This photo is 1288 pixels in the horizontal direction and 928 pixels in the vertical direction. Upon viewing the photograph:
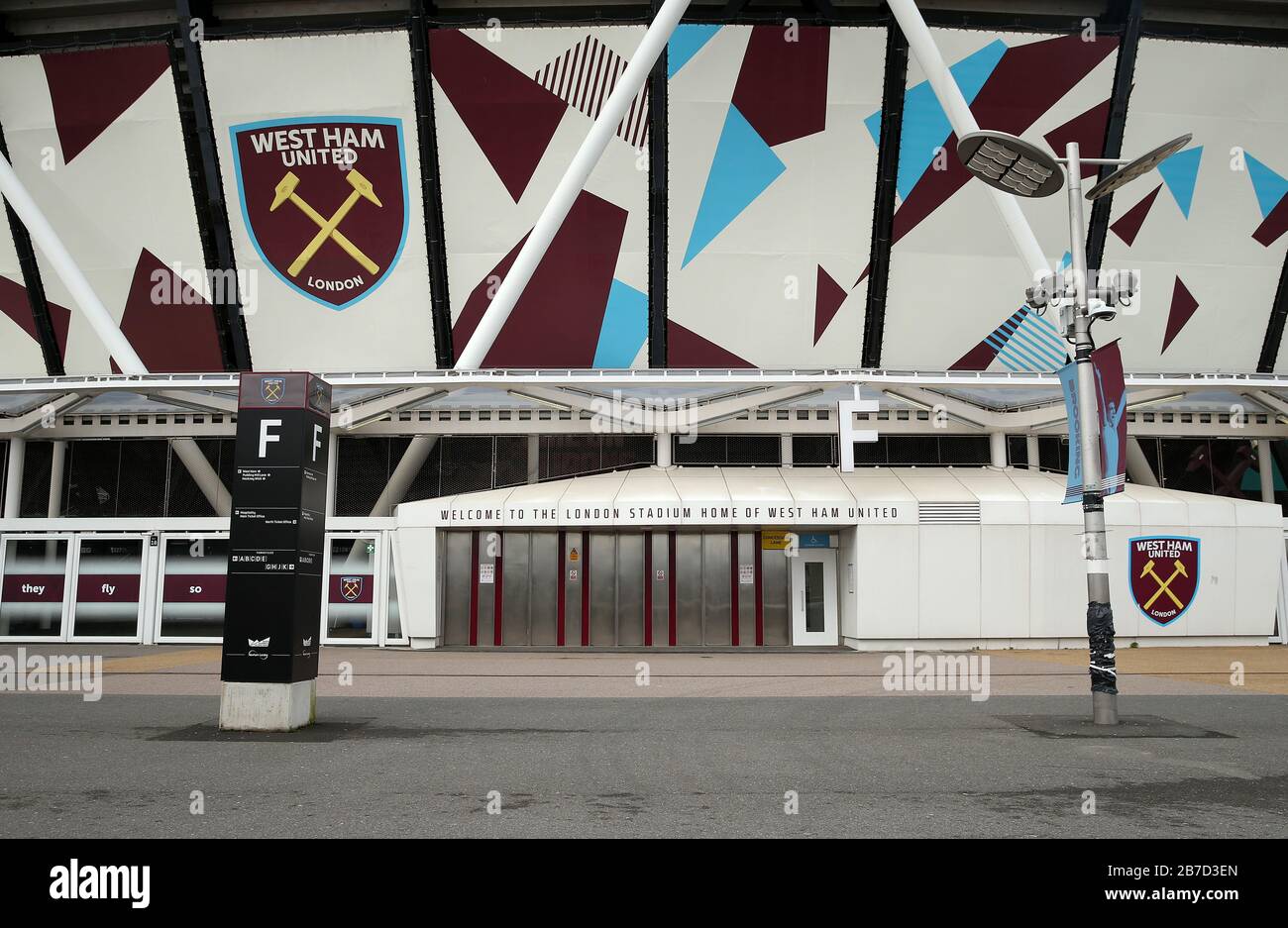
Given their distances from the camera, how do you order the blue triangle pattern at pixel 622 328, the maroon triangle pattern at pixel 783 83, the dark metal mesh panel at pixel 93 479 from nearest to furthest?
1. the maroon triangle pattern at pixel 783 83
2. the blue triangle pattern at pixel 622 328
3. the dark metal mesh panel at pixel 93 479

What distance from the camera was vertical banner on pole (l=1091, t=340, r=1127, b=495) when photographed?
11.5 meters

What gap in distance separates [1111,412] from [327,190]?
20411 millimetres

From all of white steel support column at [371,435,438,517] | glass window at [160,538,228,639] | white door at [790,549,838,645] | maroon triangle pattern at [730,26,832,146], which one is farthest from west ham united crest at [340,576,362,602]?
maroon triangle pattern at [730,26,832,146]

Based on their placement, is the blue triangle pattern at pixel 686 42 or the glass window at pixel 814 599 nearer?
the glass window at pixel 814 599

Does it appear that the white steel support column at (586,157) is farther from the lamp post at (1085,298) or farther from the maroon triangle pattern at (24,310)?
the maroon triangle pattern at (24,310)

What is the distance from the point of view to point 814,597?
23.9 m

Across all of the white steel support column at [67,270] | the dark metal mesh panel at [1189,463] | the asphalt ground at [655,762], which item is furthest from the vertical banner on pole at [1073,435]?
the white steel support column at [67,270]

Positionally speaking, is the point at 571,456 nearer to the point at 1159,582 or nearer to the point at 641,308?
the point at 641,308

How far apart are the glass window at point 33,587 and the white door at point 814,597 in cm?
1785

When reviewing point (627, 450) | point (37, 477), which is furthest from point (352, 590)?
point (37, 477)

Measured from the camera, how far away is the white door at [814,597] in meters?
23.8

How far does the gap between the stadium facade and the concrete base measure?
12.1 m

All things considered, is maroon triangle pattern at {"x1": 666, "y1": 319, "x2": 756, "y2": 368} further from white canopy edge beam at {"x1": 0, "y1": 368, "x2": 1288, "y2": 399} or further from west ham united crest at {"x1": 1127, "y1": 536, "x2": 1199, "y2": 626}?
west ham united crest at {"x1": 1127, "y1": 536, "x2": 1199, "y2": 626}

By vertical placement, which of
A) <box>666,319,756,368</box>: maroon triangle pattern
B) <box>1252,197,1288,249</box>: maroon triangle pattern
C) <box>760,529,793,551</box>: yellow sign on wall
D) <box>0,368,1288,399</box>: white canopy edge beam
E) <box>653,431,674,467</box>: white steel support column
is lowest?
<box>760,529,793,551</box>: yellow sign on wall
